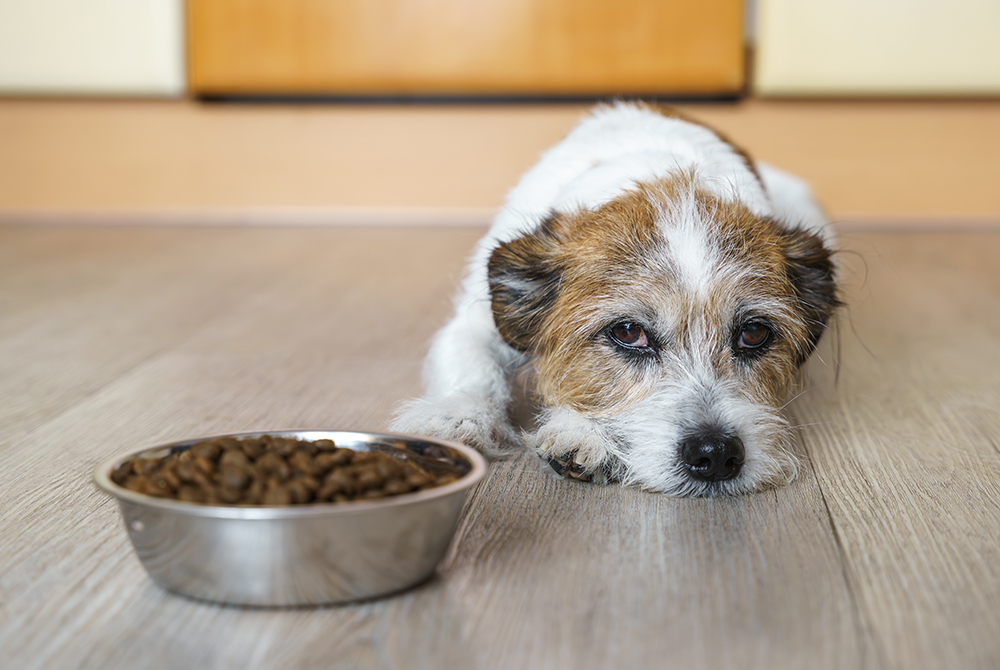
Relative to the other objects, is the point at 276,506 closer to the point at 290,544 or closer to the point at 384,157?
the point at 290,544

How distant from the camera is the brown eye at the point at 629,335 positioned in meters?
1.71

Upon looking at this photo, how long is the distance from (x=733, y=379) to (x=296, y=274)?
2440 mm

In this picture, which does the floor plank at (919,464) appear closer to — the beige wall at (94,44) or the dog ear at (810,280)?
the dog ear at (810,280)

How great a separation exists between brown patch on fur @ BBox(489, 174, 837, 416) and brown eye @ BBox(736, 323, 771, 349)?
0.02 m

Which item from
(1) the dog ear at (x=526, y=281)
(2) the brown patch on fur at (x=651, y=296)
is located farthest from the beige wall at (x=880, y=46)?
(1) the dog ear at (x=526, y=281)

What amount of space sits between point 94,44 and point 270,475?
14.5ft

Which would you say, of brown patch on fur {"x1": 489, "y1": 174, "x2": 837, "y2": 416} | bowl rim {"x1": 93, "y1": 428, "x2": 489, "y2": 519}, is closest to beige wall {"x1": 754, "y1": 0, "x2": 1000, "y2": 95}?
brown patch on fur {"x1": 489, "y1": 174, "x2": 837, "y2": 416}

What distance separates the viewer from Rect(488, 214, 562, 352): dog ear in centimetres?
180

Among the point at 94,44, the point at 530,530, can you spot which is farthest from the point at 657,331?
the point at 94,44

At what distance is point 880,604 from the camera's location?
3.88 ft

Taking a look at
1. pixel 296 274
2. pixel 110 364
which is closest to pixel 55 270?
pixel 296 274

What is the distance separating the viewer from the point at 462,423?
1822 mm

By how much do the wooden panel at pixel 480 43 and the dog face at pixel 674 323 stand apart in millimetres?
3159

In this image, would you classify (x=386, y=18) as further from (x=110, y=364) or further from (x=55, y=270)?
(x=110, y=364)
